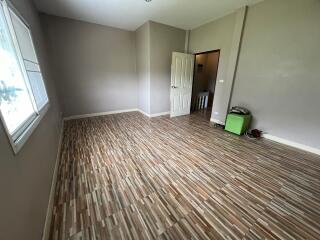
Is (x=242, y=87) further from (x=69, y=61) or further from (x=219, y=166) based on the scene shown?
(x=69, y=61)

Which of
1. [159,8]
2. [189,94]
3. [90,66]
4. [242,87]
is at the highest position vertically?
[159,8]

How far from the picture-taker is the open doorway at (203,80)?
564 centimetres

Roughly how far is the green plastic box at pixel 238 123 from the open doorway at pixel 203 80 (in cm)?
203

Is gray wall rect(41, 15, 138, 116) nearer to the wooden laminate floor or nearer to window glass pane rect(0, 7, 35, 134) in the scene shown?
the wooden laminate floor

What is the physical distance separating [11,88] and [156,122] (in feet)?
10.5

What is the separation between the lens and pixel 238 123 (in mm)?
3219

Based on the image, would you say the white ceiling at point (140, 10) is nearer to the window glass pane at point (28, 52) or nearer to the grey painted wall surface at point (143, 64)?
the grey painted wall surface at point (143, 64)

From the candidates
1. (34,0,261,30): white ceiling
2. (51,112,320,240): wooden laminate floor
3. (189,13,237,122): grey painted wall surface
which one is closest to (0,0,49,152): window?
(51,112,320,240): wooden laminate floor

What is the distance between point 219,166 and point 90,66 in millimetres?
4328

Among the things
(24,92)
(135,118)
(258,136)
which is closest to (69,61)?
(135,118)

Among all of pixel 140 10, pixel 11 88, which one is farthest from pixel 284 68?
pixel 11 88

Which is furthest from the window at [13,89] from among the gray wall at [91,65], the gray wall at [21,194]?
→ the gray wall at [91,65]

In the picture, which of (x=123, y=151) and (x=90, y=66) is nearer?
(x=123, y=151)

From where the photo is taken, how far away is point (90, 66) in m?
4.17
